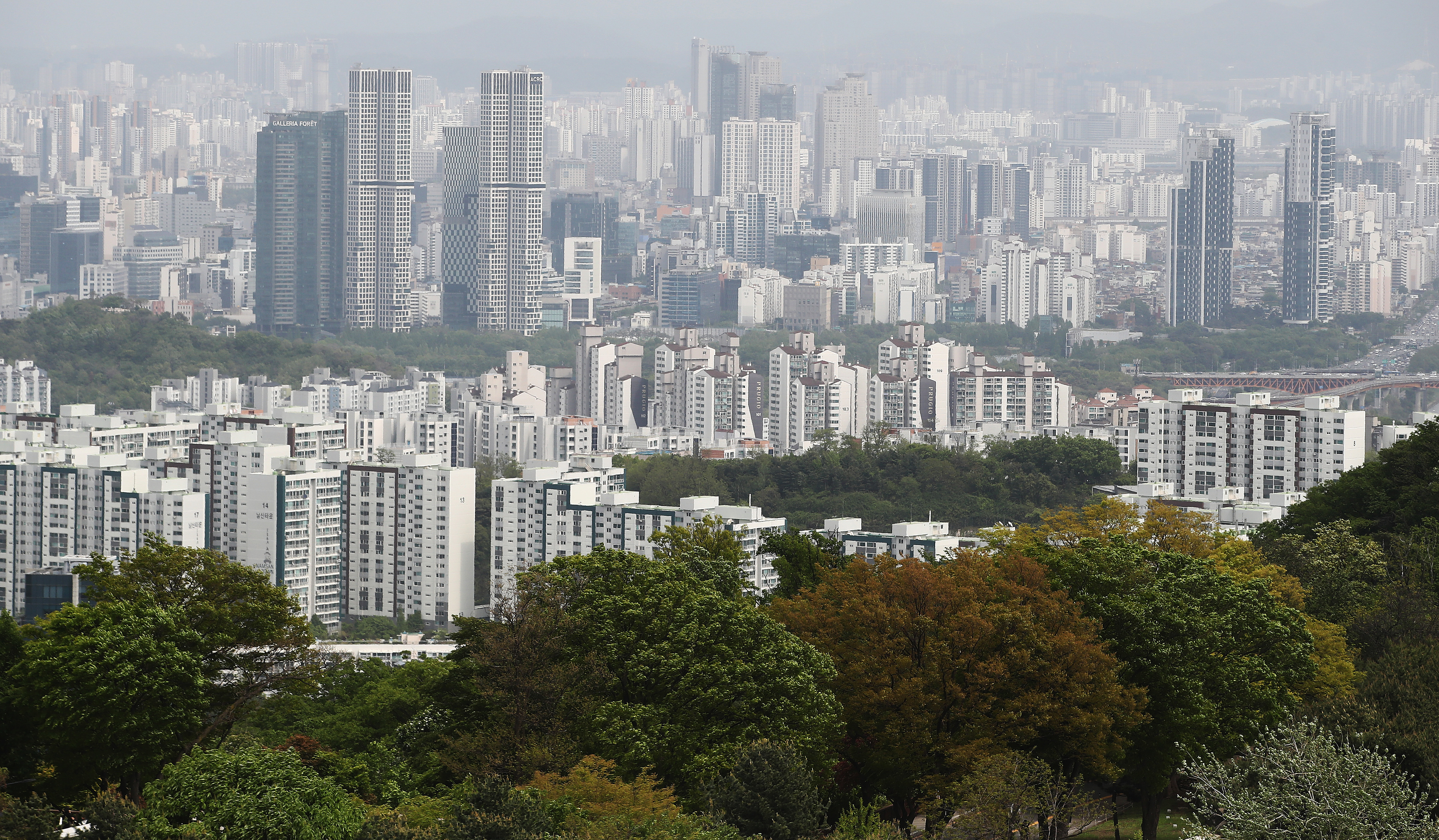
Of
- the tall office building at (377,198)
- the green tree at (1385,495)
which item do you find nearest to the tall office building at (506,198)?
the tall office building at (377,198)

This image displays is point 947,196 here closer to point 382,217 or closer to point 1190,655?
point 382,217

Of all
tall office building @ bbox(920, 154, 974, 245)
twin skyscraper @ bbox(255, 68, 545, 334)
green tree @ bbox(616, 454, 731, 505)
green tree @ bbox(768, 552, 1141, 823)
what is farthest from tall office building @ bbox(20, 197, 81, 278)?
green tree @ bbox(768, 552, 1141, 823)

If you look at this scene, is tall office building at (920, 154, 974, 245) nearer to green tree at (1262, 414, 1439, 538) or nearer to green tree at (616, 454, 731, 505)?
green tree at (616, 454, 731, 505)

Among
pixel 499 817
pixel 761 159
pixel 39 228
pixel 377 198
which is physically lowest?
pixel 499 817

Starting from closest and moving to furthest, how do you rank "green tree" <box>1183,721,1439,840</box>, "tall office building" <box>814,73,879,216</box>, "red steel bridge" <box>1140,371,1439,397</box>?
1. "green tree" <box>1183,721,1439,840</box>
2. "red steel bridge" <box>1140,371,1439,397</box>
3. "tall office building" <box>814,73,879,216</box>

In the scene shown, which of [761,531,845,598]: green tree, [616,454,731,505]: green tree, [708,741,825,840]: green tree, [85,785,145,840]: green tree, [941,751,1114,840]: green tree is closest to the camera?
[85,785,145,840]: green tree

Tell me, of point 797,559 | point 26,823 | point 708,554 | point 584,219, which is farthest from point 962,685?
point 584,219
